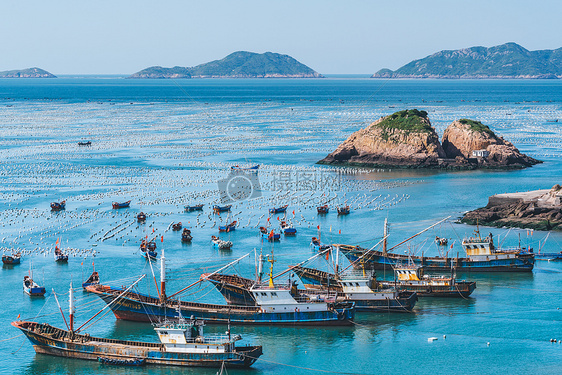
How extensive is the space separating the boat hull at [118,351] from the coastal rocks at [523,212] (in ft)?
167

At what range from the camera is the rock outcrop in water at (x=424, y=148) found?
142625mm

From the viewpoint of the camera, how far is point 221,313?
200ft

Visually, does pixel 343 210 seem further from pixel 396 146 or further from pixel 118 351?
pixel 118 351

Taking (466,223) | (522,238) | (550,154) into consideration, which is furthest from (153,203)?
(550,154)

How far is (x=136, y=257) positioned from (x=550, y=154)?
349ft

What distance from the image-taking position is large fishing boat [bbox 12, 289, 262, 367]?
52.2 m

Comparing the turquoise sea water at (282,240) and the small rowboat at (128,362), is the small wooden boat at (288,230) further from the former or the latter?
the small rowboat at (128,362)

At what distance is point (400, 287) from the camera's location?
224 feet

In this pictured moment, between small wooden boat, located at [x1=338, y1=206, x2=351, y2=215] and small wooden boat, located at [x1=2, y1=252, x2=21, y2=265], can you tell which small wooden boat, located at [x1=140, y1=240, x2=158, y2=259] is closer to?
small wooden boat, located at [x1=2, y1=252, x2=21, y2=265]

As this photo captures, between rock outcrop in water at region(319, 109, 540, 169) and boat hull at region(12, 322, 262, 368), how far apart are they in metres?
95.2

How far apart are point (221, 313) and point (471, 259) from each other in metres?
30.5

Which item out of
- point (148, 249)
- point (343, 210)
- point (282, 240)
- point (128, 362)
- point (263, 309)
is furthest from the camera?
point (343, 210)

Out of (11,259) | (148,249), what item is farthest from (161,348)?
(11,259)

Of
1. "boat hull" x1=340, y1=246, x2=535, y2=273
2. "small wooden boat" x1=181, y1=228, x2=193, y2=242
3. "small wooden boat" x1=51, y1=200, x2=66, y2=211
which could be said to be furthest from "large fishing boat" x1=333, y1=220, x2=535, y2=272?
"small wooden boat" x1=51, y1=200, x2=66, y2=211
